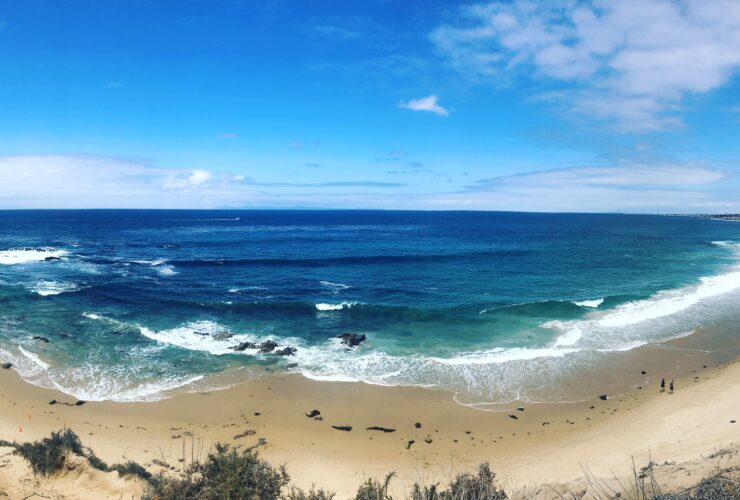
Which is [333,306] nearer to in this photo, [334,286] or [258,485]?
[334,286]

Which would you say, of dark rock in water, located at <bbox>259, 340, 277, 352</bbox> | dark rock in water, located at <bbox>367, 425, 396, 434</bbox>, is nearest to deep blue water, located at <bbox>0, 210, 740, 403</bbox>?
dark rock in water, located at <bbox>259, 340, 277, 352</bbox>

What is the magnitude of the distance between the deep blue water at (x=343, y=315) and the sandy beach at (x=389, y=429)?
175cm

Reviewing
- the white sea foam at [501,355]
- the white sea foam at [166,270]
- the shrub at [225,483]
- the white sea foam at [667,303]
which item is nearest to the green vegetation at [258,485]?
the shrub at [225,483]

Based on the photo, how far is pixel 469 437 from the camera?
728 inches

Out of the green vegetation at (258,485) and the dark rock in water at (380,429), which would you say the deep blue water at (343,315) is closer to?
the dark rock in water at (380,429)

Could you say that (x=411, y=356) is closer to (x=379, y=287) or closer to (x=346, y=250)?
(x=379, y=287)

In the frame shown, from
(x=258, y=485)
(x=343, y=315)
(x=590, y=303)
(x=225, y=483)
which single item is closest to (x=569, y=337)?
(x=590, y=303)

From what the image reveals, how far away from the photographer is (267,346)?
27.7 meters

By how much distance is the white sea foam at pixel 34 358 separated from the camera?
2453 centimetres

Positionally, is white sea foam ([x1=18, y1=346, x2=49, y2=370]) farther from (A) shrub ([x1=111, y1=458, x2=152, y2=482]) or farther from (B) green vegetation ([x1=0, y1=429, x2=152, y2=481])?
(A) shrub ([x1=111, y1=458, x2=152, y2=482])

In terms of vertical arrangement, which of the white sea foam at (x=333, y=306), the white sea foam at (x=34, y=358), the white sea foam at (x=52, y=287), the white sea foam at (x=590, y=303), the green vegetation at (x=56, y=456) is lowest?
the white sea foam at (x=34, y=358)

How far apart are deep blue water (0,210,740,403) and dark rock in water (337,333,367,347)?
1.94ft

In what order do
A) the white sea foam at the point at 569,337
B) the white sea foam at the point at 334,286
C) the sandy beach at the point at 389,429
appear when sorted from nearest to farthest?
the sandy beach at the point at 389,429 < the white sea foam at the point at 569,337 < the white sea foam at the point at 334,286

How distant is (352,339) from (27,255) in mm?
59258
